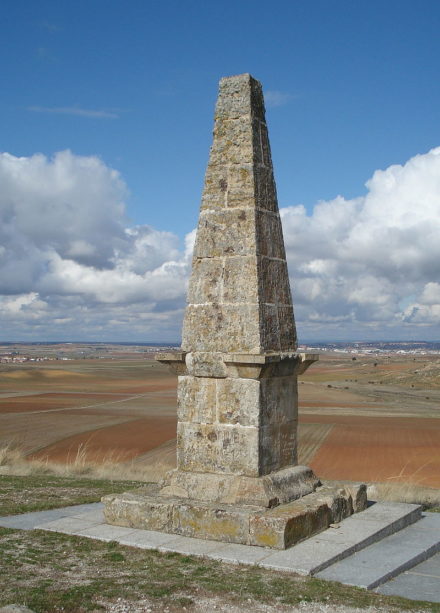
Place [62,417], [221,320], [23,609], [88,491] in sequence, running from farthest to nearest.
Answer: [62,417]
[88,491]
[221,320]
[23,609]

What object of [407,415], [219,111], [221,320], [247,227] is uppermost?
[219,111]

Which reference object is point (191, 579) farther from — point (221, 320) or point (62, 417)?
point (62, 417)

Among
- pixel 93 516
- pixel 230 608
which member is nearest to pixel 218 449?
pixel 93 516

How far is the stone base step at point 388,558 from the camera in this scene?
5.99 meters

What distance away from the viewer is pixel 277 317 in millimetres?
8023

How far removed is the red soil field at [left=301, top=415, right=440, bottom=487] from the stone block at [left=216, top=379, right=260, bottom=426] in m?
7.50

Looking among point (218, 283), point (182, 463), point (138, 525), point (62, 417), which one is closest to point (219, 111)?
point (218, 283)

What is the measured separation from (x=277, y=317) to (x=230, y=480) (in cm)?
198

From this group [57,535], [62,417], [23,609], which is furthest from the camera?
[62,417]

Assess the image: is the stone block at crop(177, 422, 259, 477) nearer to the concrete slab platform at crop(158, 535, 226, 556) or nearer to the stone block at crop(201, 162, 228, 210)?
the concrete slab platform at crop(158, 535, 226, 556)

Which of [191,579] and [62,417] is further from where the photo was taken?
[62,417]

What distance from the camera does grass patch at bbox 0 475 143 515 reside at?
9172mm

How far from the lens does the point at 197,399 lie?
780cm

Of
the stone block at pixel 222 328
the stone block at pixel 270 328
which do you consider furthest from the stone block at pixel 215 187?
the stone block at pixel 270 328
